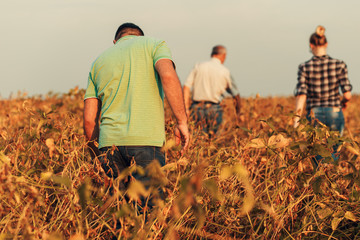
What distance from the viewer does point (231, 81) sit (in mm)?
5941

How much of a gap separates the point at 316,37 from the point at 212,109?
6.06ft

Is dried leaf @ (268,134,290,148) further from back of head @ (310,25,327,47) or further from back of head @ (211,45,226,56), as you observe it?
back of head @ (211,45,226,56)

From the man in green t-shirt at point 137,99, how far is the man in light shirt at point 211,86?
3.00 metres

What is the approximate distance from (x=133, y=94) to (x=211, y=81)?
10.7 feet

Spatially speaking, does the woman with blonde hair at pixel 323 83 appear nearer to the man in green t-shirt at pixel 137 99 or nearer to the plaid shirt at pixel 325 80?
the plaid shirt at pixel 325 80

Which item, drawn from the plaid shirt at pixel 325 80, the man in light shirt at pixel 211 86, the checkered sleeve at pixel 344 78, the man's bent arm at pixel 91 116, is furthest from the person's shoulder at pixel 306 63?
the man's bent arm at pixel 91 116

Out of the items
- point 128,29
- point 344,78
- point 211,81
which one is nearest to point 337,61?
point 344,78

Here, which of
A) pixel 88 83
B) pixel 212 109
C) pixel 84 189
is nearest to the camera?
pixel 84 189

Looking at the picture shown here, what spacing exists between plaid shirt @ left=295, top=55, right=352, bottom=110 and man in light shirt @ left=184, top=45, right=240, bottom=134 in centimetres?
133

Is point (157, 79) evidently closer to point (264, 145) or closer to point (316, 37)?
point (264, 145)

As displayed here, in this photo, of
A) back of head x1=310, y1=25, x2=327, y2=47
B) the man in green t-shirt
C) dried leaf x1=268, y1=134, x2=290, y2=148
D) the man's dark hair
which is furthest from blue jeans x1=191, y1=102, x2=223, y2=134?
dried leaf x1=268, y1=134, x2=290, y2=148

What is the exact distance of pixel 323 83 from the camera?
15.3 ft

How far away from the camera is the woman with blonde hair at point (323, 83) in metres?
4.62

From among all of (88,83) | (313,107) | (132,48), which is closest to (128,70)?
(132,48)
